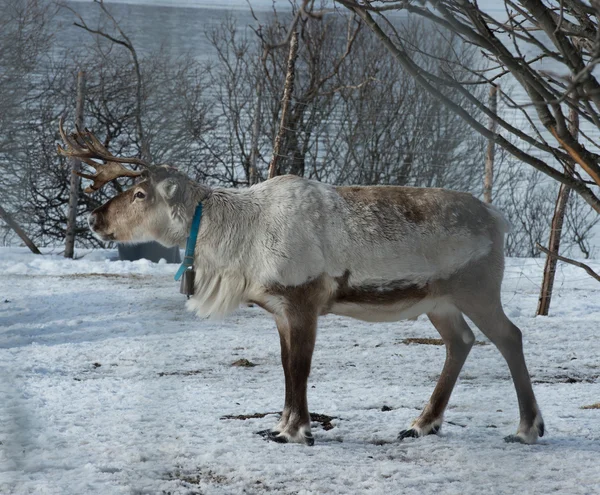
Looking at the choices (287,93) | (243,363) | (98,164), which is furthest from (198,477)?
(287,93)

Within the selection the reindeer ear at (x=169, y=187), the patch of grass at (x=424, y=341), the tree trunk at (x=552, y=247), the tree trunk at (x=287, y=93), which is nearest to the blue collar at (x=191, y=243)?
the reindeer ear at (x=169, y=187)

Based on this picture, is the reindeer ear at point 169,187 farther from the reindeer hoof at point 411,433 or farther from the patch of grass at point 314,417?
the reindeer hoof at point 411,433

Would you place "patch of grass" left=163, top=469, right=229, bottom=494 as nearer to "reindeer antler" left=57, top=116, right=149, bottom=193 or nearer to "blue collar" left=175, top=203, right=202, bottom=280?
"blue collar" left=175, top=203, right=202, bottom=280

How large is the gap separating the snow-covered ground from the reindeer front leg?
14cm

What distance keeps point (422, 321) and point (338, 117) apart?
726cm

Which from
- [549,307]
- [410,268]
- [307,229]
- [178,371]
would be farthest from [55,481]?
[549,307]

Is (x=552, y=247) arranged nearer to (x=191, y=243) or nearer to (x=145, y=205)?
(x=191, y=243)

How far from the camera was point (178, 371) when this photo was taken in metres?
5.74

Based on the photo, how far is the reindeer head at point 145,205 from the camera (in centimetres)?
434

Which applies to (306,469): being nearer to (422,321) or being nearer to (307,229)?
(307,229)

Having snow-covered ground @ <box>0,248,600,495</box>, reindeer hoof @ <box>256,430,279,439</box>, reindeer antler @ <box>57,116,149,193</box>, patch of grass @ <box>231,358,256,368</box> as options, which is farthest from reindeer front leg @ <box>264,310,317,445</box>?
patch of grass @ <box>231,358,256,368</box>

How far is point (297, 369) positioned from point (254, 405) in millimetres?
793

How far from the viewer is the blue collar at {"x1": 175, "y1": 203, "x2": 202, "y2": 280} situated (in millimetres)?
4258

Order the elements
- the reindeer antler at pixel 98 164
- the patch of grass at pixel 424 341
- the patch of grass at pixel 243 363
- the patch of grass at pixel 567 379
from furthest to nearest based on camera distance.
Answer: the patch of grass at pixel 424 341, the patch of grass at pixel 243 363, the patch of grass at pixel 567 379, the reindeer antler at pixel 98 164
